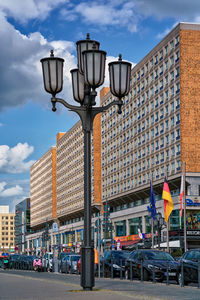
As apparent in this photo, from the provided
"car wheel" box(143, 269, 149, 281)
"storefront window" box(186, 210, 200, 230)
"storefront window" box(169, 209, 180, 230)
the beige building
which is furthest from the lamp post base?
the beige building

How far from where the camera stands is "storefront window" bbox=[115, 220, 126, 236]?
94.6 m

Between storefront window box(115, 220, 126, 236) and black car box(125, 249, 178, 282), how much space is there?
68.4m

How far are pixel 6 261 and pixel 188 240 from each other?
23.6 m

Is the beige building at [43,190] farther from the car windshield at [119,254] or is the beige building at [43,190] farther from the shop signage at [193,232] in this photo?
the car windshield at [119,254]

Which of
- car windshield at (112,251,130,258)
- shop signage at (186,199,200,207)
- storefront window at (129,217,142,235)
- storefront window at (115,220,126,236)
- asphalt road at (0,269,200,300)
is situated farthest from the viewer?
storefront window at (115,220,126,236)

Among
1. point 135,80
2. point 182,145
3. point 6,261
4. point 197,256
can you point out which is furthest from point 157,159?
point 197,256

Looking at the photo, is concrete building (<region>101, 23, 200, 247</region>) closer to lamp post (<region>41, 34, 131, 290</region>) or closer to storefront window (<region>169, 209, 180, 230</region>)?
storefront window (<region>169, 209, 180, 230</region>)

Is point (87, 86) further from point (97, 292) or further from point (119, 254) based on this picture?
point (119, 254)

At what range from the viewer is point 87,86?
46.4ft

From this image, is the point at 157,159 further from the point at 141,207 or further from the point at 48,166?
the point at 48,166

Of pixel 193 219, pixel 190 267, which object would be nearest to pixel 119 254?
pixel 190 267

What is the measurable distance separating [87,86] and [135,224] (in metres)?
76.6

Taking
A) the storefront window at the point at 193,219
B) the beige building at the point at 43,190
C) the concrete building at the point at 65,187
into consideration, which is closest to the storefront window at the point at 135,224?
the storefront window at the point at 193,219

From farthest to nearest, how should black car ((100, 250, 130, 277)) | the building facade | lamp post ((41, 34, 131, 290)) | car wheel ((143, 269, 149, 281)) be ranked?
the building facade
black car ((100, 250, 130, 277))
car wheel ((143, 269, 149, 281))
lamp post ((41, 34, 131, 290))
